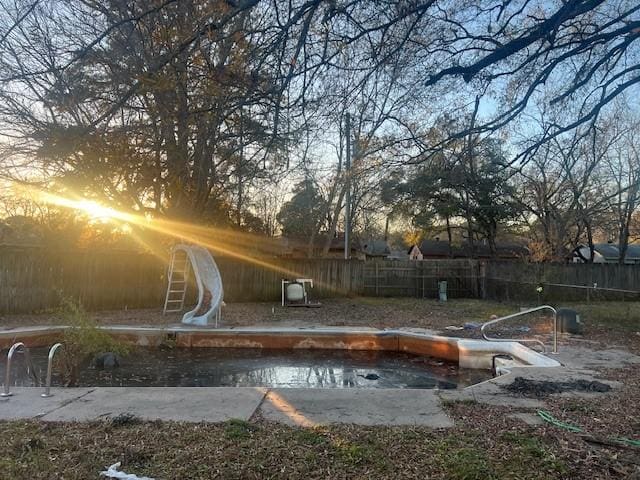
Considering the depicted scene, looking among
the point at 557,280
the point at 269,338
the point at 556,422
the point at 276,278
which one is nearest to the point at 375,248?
the point at 557,280

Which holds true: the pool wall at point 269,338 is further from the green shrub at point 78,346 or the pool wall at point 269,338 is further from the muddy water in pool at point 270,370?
the green shrub at point 78,346

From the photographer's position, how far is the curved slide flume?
1104 centimetres

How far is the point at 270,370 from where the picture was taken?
26.3 feet

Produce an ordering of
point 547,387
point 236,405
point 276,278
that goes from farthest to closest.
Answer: point 276,278
point 547,387
point 236,405

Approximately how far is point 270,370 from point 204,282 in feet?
14.5

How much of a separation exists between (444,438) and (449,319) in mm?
8858

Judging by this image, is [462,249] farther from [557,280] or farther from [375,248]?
[557,280]

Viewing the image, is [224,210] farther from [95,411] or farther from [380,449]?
[380,449]

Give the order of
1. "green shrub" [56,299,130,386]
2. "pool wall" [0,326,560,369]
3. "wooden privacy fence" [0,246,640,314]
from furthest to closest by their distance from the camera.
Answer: "wooden privacy fence" [0,246,640,314] → "pool wall" [0,326,560,369] → "green shrub" [56,299,130,386]

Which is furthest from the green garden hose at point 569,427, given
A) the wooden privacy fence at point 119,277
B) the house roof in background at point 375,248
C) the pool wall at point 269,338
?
the house roof in background at point 375,248

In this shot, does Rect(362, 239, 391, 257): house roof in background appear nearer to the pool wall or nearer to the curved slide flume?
the curved slide flume

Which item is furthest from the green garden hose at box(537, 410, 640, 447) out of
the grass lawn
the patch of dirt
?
the patch of dirt

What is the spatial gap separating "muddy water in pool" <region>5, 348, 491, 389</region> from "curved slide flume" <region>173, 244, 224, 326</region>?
1560 millimetres

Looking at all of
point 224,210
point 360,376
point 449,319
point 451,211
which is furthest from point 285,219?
point 360,376
